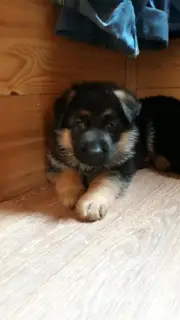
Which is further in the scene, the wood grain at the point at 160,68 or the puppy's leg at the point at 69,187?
the wood grain at the point at 160,68

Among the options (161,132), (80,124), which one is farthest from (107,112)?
(161,132)

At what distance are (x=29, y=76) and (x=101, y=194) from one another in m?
0.54

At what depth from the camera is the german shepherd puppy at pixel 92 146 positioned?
1371 mm

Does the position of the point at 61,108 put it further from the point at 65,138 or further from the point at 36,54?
the point at 36,54

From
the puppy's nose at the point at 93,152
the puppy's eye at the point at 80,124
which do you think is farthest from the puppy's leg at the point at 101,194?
the puppy's eye at the point at 80,124

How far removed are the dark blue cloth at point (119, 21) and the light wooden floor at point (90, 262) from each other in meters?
0.62

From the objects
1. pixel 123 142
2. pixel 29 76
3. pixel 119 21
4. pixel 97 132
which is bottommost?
pixel 123 142

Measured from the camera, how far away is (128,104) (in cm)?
152

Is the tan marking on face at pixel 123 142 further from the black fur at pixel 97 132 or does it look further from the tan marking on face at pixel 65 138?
the tan marking on face at pixel 65 138

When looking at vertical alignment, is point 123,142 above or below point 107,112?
below

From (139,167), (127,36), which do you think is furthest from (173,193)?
(127,36)

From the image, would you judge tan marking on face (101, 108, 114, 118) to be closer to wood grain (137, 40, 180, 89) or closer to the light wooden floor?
the light wooden floor

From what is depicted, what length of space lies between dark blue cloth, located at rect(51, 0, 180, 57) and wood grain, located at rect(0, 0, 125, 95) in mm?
83

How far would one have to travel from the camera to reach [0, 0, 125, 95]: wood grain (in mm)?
1366
